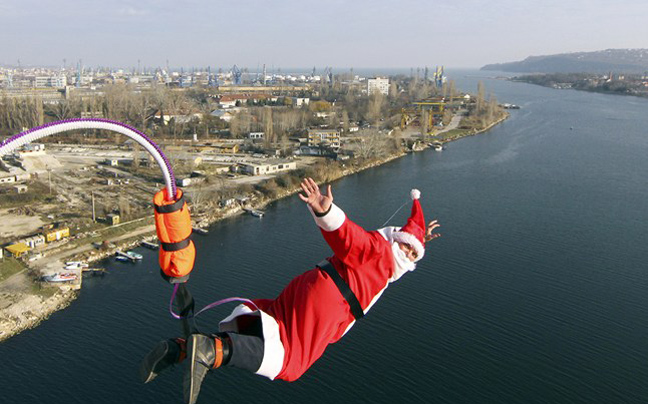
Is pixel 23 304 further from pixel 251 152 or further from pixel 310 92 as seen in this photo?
pixel 310 92

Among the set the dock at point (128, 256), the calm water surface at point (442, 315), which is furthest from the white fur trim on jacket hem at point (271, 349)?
the dock at point (128, 256)

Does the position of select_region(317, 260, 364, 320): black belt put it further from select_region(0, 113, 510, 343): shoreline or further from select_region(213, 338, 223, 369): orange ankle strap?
select_region(0, 113, 510, 343): shoreline

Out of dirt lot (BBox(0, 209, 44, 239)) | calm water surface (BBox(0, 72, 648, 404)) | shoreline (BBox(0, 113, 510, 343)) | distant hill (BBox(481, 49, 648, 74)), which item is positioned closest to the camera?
calm water surface (BBox(0, 72, 648, 404))

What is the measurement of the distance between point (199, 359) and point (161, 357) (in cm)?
7

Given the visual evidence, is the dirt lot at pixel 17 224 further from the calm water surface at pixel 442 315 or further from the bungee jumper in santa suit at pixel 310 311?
the bungee jumper in santa suit at pixel 310 311

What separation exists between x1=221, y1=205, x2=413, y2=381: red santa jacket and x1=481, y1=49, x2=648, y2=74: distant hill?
7034 centimetres

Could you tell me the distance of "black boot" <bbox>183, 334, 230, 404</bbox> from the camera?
879mm

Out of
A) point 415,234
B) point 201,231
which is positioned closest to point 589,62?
point 201,231

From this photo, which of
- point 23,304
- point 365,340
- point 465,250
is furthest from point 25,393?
point 465,250

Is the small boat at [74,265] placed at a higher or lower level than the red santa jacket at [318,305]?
lower

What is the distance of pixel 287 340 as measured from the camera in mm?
1030

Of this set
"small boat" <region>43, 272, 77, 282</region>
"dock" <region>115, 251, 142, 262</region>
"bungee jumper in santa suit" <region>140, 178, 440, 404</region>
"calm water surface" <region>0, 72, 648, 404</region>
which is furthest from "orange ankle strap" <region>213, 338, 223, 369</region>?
"dock" <region>115, 251, 142, 262</region>

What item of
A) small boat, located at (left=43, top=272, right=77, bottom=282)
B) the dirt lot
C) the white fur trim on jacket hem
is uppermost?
the white fur trim on jacket hem

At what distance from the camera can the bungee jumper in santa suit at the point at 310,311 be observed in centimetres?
94
